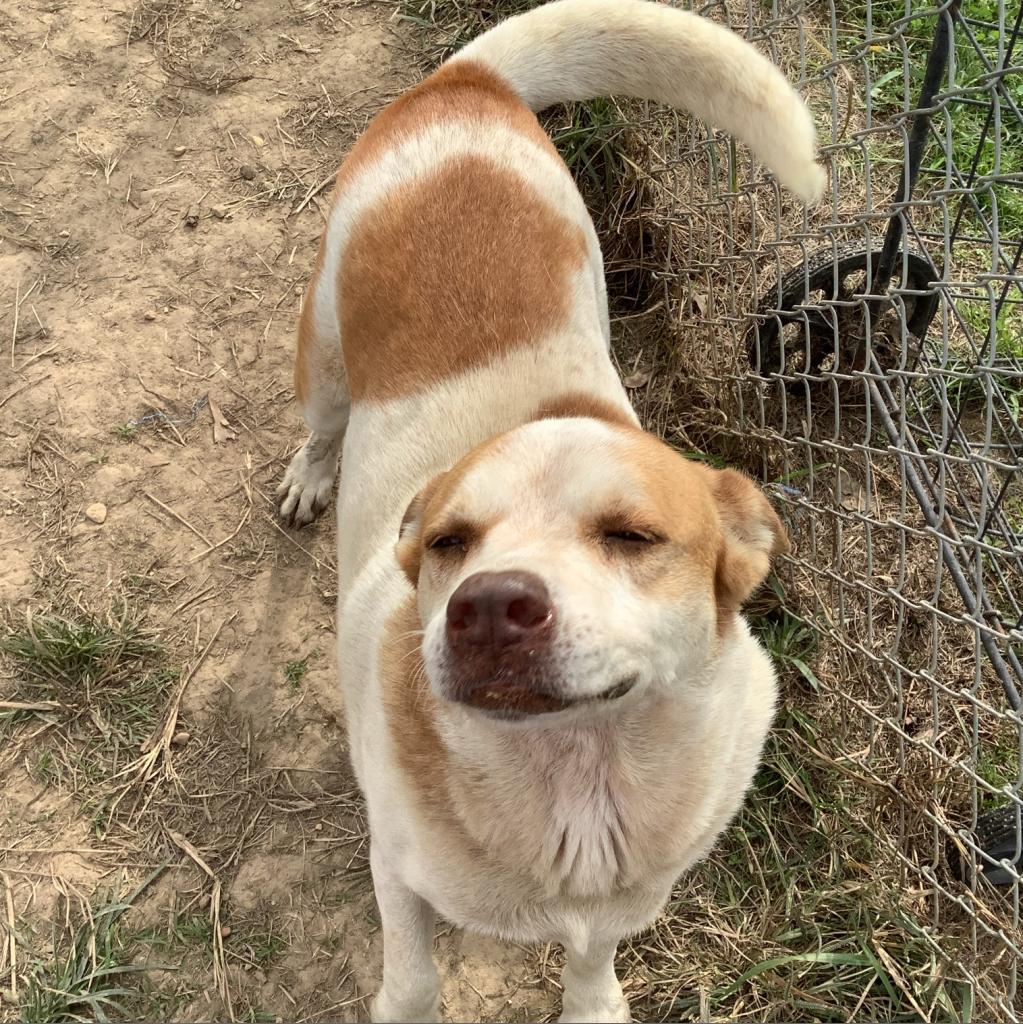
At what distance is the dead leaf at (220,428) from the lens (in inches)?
141

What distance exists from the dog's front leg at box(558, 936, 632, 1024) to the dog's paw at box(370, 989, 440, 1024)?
0.36 metres

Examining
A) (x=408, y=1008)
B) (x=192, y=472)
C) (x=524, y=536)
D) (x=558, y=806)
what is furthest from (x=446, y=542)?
(x=192, y=472)

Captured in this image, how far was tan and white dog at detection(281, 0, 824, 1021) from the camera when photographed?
169 cm

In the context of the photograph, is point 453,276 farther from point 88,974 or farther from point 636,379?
point 88,974

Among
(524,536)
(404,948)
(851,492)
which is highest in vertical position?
(524,536)

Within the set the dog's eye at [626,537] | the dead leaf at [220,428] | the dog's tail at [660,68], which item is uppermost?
the dog's tail at [660,68]

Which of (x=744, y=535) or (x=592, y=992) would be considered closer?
(x=744, y=535)

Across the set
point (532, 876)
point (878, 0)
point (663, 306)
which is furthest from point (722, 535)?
point (878, 0)

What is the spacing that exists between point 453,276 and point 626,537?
1126 mm

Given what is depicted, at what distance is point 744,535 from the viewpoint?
2.06m

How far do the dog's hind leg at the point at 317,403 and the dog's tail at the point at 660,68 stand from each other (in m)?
0.98

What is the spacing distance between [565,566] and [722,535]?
0.56 metres

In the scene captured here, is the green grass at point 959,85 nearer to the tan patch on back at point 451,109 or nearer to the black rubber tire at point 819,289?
the black rubber tire at point 819,289

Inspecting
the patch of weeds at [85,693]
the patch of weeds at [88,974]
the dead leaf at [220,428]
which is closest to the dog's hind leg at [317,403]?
the dead leaf at [220,428]
